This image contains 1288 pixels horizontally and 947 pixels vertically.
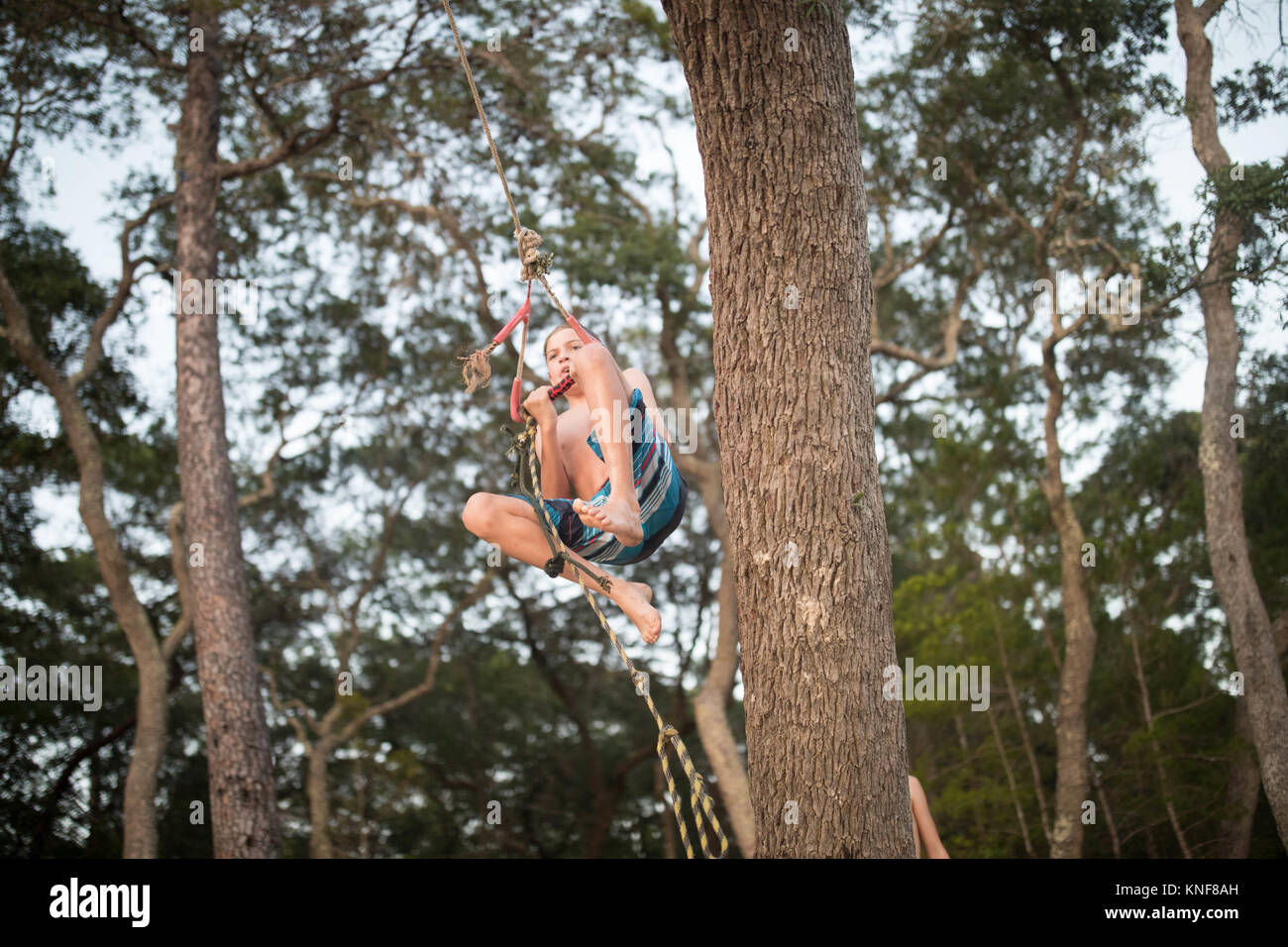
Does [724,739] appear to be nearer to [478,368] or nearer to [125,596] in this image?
[125,596]

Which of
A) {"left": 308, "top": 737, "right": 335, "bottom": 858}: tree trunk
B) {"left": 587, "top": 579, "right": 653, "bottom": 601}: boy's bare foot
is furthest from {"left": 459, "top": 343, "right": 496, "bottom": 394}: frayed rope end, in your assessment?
{"left": 308, "top": 737, "right": 335, "bottom": 858}: tree trunk

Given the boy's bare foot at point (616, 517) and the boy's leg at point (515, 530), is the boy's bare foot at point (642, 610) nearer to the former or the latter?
the boy's leg at point (515, 530)

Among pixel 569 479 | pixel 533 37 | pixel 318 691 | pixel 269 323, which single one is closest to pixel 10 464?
pixel 269 323

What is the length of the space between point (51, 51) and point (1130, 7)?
7453 millimetres

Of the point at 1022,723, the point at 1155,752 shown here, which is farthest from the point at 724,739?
the point at 1155,752

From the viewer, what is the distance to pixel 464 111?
326 inches

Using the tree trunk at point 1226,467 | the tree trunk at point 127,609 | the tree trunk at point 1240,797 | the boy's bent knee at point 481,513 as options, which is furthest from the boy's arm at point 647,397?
the tree trunk at point 1240,797

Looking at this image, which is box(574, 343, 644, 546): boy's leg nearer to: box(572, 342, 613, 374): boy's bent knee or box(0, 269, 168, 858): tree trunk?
box(572, 342, 613, 374): boy's bent knee

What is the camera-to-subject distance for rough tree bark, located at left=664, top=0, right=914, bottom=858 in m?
2.27

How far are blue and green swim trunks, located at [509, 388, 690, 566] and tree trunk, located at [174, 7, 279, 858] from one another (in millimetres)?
3828

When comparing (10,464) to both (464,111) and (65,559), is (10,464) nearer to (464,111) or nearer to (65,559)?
(65,559)

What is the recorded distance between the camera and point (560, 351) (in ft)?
10.0

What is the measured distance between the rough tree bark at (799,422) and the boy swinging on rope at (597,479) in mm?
355

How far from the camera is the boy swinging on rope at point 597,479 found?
2771mm
